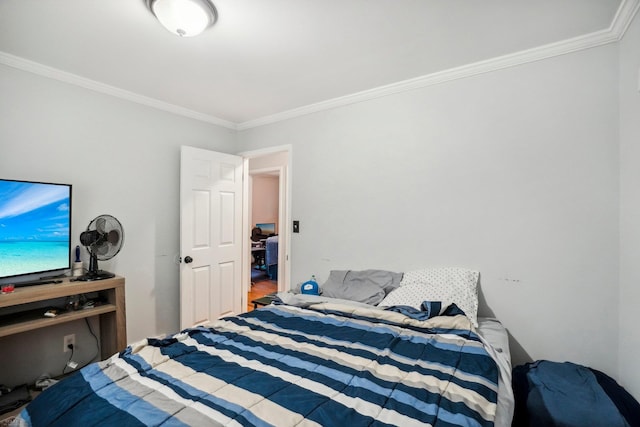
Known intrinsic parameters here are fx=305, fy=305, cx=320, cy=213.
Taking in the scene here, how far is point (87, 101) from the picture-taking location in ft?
8.35

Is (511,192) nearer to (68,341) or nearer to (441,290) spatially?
(441,290)

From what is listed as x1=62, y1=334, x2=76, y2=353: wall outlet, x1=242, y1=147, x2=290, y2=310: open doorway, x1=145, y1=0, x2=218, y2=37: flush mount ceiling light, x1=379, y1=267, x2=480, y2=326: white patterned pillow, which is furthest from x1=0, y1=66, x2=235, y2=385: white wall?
x1=379, y1=267, x2=480, y2=326: white patterned pillow

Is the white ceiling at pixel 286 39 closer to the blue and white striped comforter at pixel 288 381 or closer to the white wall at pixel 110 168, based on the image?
the white wall at pixel 110 168

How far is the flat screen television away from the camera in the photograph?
2.05m

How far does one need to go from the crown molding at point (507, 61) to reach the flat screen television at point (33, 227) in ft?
7.37

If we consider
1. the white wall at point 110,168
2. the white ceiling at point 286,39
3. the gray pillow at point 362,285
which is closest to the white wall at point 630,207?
the white ceiling at point 286,39

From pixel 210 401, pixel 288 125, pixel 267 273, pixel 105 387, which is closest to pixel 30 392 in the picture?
pixel 105 387

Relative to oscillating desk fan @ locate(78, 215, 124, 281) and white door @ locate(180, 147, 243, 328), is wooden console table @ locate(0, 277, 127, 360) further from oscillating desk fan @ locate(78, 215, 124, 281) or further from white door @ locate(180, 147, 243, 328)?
white door @ locate(180, 147, 243, 328)

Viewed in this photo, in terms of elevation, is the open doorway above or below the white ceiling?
below

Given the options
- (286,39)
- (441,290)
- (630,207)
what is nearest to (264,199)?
(286,39)

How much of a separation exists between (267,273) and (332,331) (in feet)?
15.9

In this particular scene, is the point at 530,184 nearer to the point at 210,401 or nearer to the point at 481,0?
the point at 481,0

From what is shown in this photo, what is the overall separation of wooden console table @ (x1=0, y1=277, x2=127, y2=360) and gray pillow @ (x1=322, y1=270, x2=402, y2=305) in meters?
1.63

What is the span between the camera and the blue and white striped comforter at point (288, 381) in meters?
1.02
